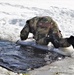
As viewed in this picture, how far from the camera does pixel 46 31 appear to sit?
9.80m

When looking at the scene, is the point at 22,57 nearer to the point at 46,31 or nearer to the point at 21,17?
the point at 46,31

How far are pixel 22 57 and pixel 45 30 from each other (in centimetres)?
148

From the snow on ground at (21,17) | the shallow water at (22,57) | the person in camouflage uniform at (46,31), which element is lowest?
the snow on ground at (21,17)

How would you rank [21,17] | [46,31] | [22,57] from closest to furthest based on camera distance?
[22,57] < [46,31] < [21,17]

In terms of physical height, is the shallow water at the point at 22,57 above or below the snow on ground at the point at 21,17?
above

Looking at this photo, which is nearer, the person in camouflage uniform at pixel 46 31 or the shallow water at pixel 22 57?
the shallow water at pixel 22 57

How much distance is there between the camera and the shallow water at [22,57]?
7773 mm

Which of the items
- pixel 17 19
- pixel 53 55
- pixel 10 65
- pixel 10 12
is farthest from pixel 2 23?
pixel 10 65

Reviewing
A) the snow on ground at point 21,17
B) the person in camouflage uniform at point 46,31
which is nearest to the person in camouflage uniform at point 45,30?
the person in camouflage uniform at point 46,31

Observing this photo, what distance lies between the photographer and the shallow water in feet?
25.5

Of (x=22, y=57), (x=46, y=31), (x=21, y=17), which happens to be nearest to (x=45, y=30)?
(x=46, y=31)

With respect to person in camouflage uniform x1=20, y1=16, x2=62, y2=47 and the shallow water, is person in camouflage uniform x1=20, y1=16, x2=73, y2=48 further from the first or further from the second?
the shallow water

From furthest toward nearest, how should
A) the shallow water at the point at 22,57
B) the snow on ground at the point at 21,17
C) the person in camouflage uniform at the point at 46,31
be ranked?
1. the snow on ground at the point at 21,17
2. the person in camouflage uniform at the point at 46,31
3. the shallow water at the point at 22,57

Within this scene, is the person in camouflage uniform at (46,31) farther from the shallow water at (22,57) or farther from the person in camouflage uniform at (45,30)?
the shallow water at (22,57)
